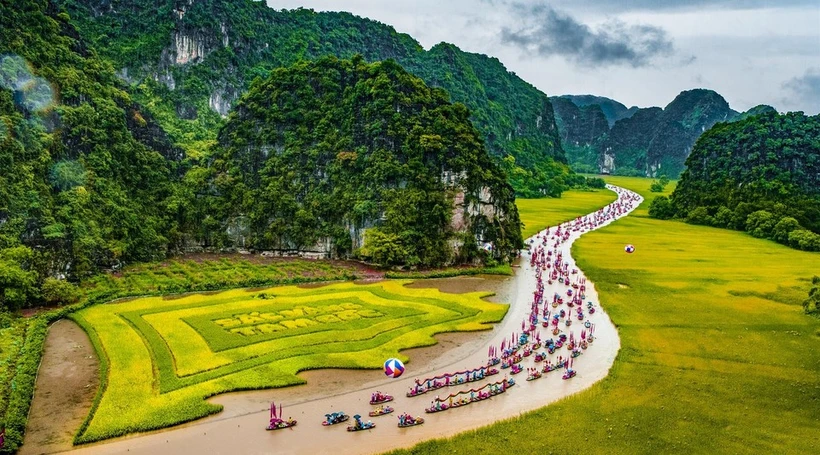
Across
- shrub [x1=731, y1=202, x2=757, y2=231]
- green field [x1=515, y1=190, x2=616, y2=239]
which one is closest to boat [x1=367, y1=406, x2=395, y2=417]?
green field [x1=515, y1=190, x2=616, y2=239]

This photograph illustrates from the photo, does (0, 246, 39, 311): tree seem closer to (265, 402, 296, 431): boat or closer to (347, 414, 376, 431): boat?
(265, 402, 296, 431): boat

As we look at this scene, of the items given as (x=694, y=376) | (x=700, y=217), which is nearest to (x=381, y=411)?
(x=694, y=376)

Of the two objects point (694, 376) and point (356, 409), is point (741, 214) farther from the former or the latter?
point (356, 409)

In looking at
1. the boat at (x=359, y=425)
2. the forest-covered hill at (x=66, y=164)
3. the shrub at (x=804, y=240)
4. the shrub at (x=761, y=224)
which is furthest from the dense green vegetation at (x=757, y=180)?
the forest-covered hill at (x=66, y=164)

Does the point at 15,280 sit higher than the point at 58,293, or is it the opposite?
the point at 15,280

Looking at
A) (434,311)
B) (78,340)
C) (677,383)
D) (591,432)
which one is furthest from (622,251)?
(78,340)

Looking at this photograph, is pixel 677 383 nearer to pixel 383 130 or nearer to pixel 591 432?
pixel 591 432
